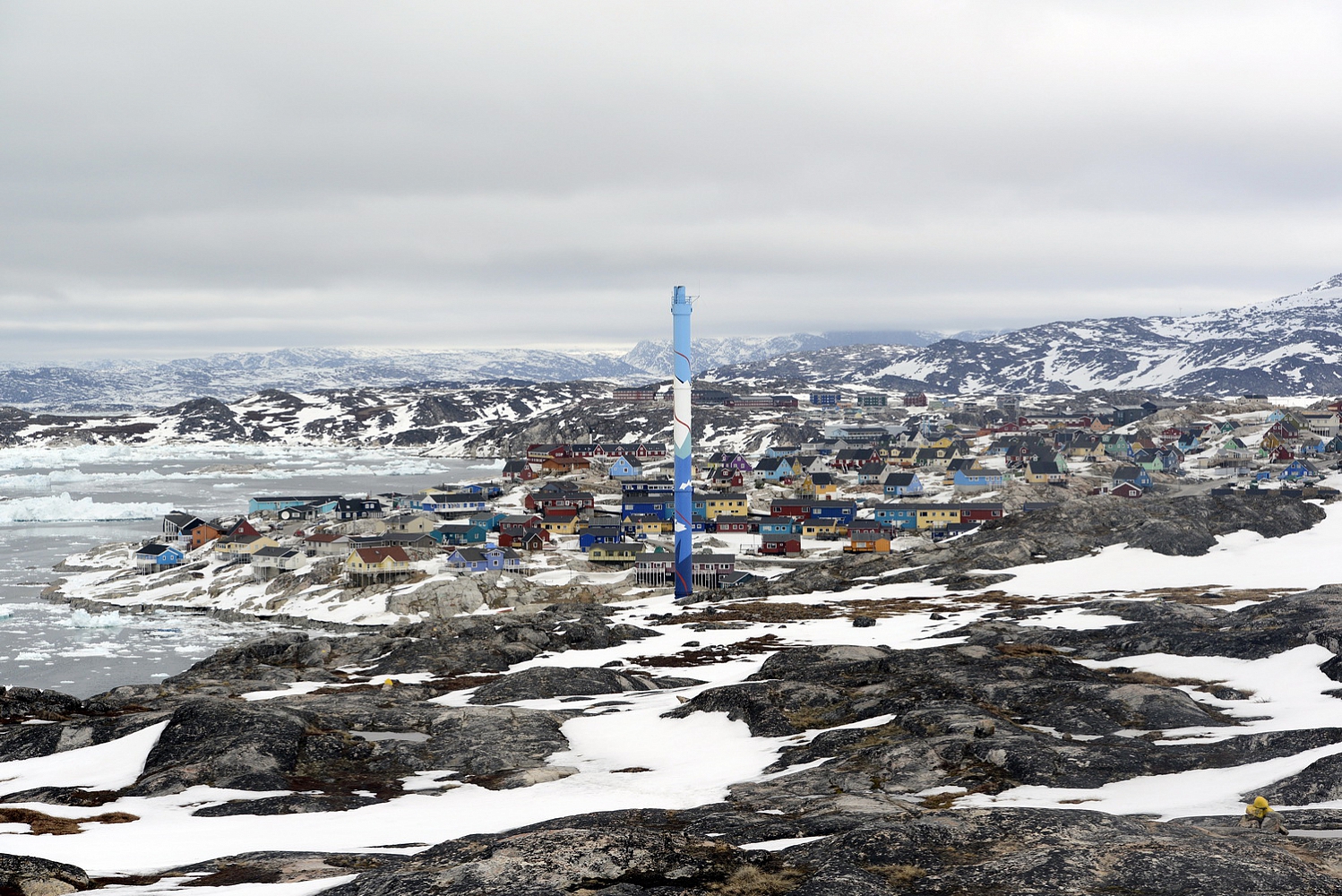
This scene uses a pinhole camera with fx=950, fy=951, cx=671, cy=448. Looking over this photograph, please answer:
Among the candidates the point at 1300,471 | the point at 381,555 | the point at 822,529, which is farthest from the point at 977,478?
the point at 381,555

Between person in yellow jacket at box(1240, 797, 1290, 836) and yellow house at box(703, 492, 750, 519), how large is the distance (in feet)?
383

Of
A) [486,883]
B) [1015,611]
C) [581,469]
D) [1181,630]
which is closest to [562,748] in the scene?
[486,883]

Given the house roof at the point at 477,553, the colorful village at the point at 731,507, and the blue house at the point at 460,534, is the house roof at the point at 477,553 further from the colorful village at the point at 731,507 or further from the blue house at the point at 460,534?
the blue house at the point at 460,534

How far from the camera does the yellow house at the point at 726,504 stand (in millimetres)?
135125

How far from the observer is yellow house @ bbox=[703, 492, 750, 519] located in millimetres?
135125

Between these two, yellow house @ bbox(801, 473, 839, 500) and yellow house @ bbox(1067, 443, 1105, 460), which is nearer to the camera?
yellow house @ bbox(801, 473, 839, 500)

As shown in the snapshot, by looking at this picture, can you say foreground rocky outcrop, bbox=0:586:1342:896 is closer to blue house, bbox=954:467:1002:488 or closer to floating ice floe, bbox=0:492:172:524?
blue house, bbox=954:467:1002:488

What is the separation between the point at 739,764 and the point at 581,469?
165 meters

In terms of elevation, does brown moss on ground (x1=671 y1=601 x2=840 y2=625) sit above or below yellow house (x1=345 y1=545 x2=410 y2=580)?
above

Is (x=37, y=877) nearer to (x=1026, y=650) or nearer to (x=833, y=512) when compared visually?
(x=1026, y=650)

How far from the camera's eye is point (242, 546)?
11069 centimetres

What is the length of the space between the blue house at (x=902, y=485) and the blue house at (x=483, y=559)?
2658 inches

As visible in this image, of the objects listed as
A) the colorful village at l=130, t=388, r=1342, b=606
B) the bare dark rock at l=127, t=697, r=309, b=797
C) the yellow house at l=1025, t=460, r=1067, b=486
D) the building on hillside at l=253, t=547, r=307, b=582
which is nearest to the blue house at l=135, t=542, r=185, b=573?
the colorful village at l=130, t=388, r=1342, b=606

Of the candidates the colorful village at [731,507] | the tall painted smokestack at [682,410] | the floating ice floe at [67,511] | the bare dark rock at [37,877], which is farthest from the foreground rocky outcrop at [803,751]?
the floating ice floe at [67,511]
